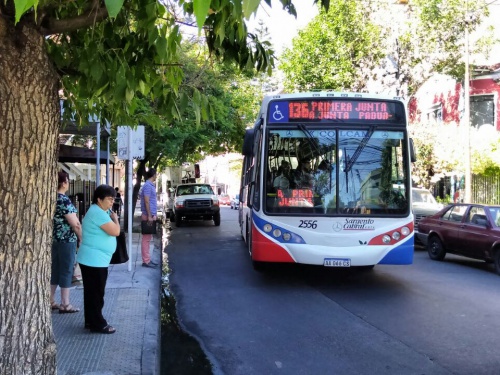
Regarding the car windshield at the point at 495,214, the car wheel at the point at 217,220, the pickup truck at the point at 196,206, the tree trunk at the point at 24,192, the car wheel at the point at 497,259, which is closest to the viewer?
the tree trunk at the point at 24,192

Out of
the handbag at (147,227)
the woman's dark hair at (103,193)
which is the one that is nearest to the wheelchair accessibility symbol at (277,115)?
the handbag at (147,227)

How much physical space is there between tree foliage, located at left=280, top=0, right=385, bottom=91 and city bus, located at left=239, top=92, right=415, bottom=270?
13021mm

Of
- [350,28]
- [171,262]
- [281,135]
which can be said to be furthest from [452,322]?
[350,28]

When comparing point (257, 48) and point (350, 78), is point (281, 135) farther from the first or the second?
point (350, 78)

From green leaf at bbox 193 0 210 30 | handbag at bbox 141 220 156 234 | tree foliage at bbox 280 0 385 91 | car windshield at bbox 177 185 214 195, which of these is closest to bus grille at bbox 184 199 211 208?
car windshield at bbox 177 185 214 195

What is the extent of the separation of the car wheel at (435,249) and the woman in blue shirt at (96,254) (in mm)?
9145

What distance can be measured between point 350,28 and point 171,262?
13.6m

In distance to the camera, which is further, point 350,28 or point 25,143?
point 350,28

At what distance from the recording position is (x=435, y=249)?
40.4 feet

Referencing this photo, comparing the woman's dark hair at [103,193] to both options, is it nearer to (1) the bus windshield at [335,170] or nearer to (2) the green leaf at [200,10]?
(1) the bus windshield at [335,170]

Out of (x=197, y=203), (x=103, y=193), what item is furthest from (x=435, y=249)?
(x=197, y=203)

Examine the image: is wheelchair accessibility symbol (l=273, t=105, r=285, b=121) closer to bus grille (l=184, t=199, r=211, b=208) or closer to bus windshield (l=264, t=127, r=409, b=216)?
bus windshield (l=264, t=127, r=409, b=216)

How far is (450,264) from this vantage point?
38.3 feet

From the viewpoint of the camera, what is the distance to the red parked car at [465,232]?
10.4 meters
